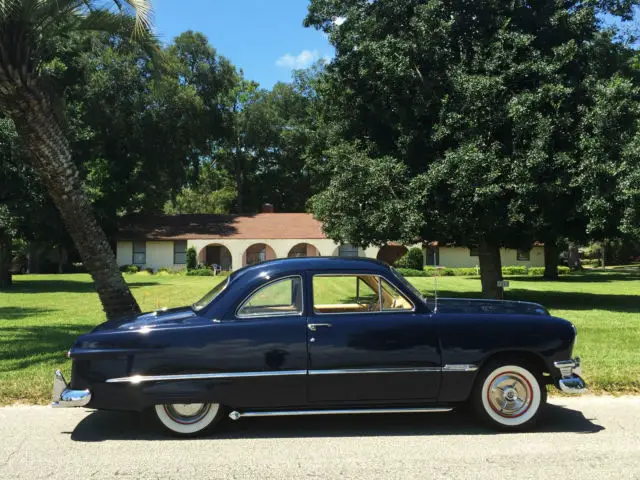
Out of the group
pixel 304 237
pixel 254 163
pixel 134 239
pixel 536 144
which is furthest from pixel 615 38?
pixel 254 163

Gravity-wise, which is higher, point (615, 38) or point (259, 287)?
point (615, 38)

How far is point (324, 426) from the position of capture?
5598 mm

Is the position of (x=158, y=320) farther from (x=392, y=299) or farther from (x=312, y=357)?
(x=392, y=299)

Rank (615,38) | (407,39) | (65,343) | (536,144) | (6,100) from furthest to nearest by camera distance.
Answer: (615,38) < (407,39) < (536,144) < (65,343) < (6,100)

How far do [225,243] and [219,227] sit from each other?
2.64 meters

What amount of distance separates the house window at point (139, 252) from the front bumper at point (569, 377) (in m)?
39.5

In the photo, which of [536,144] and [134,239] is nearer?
[536,144]

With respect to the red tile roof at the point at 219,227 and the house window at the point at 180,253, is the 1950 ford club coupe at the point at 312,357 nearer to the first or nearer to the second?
the red tile roof at the point at 219,227

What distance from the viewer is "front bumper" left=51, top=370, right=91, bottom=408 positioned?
16.6 feet

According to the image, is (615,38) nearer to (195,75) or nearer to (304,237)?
(304,237)

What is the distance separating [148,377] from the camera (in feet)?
16.7

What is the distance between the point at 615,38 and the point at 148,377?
19.0 meters

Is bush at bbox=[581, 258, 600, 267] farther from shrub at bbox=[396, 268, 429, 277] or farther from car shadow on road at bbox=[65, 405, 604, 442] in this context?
car shadow on road at bbox=[65, 405, 604, 442]

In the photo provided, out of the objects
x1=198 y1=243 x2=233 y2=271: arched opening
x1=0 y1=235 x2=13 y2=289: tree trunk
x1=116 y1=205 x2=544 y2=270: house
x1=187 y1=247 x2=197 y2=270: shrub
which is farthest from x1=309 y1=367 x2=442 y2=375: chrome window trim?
x1=198 y1=243 x2=233 y2=271: arched opening
